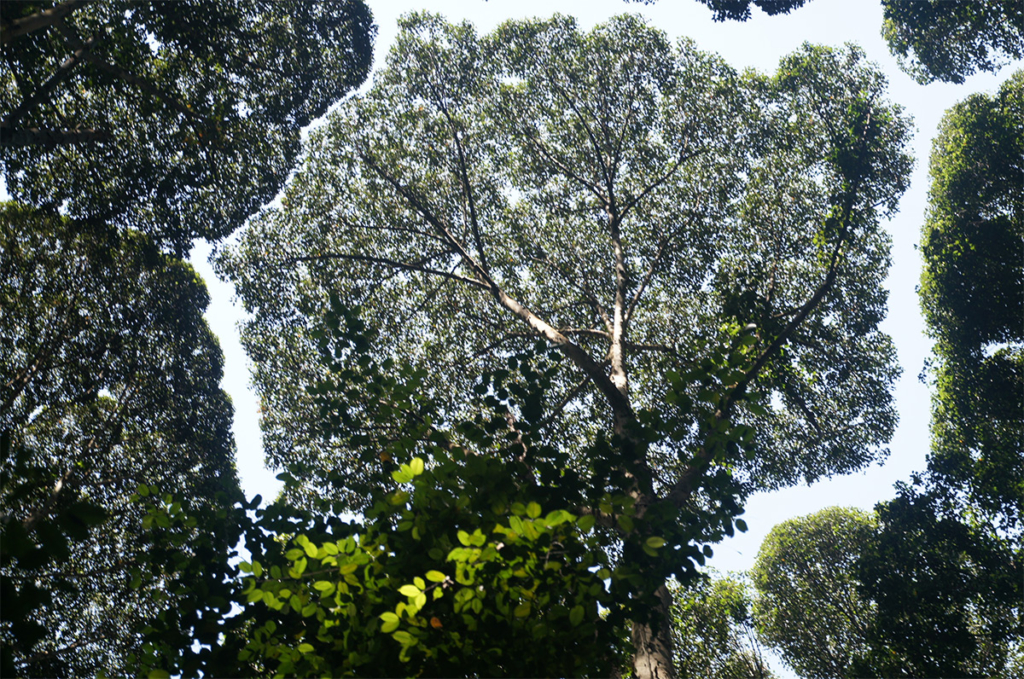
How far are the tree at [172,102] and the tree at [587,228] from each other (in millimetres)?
1321

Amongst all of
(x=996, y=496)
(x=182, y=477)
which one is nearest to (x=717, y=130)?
(x=996, y=496)

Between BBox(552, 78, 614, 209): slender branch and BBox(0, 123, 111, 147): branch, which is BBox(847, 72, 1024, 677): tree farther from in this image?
BBox(0, 123, 111, 147): branch

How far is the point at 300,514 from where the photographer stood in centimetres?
449

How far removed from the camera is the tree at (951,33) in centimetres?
1584

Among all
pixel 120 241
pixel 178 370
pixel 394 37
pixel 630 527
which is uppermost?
pixel 394 37

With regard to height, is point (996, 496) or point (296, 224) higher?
point (296, 224)

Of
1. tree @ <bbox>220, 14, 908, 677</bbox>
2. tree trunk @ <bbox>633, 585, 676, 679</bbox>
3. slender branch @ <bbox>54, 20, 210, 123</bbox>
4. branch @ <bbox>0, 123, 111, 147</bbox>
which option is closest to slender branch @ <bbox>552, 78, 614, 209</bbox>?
tree @ <bbox>220, 14, 908, 677</bbox>

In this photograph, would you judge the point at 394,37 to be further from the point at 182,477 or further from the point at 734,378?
the point at 734,378

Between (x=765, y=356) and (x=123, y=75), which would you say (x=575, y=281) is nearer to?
(x=765, y=356)

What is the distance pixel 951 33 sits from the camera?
54.5 feet

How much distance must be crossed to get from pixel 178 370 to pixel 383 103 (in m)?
8.25

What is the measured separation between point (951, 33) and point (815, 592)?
17.8m

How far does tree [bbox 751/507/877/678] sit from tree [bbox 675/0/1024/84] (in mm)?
14294

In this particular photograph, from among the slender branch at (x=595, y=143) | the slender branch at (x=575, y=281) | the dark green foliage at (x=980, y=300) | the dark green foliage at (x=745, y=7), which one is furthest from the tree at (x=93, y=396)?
the dark green foliage at (x=980, y=300)
